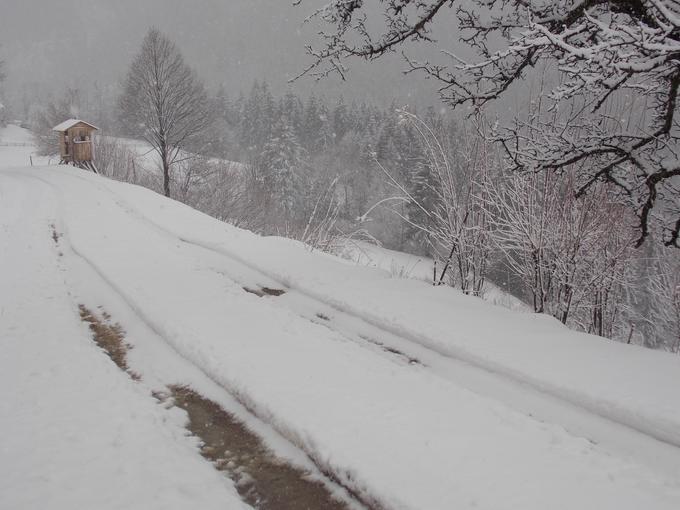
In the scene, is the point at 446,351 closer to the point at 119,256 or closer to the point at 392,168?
the point at 119,256

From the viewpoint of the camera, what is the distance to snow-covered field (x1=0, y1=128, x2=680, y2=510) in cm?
250

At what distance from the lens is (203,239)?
8.76 m

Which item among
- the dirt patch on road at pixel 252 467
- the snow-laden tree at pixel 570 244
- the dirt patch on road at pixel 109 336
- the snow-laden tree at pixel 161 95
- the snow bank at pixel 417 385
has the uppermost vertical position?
the snow-laden tree at pixel 161 95

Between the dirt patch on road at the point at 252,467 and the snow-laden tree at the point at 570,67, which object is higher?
the snow-laden tree at the point at 570,67

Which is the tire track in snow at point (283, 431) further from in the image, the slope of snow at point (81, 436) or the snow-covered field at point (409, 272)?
the snow-covered field at point (409, 272)

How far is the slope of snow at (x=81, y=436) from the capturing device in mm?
2430

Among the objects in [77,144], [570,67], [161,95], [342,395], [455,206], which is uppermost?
[161,95]

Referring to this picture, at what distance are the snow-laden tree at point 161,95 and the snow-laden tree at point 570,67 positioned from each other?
16859mm

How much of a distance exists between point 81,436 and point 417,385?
256 cm

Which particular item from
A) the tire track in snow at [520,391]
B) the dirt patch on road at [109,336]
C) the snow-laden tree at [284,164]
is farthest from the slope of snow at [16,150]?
the tire track in snow at [520,391]

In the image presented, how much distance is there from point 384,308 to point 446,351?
3.62ft

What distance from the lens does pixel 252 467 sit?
2.80 metres

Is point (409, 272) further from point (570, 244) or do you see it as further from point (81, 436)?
point (81, 436)

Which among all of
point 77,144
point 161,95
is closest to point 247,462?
point 161,95
